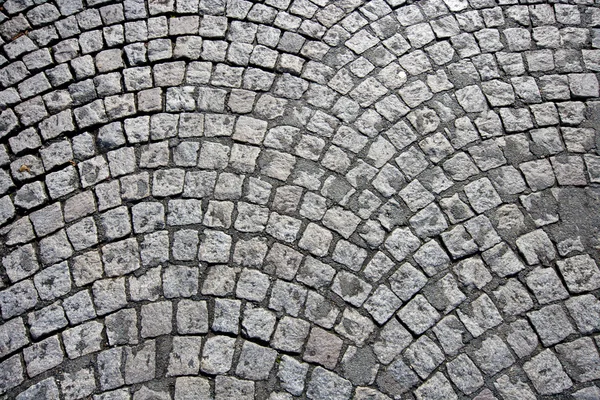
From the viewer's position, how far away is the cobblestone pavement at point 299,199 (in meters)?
3.32

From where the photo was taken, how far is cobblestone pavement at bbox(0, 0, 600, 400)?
332cm

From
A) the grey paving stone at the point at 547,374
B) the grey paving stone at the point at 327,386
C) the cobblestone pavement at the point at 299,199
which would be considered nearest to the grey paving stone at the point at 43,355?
the cobblestone pavement at the point at 299,199

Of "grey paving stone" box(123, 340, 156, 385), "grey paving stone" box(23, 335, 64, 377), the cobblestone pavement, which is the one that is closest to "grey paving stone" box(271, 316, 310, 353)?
the cobblestone pavement

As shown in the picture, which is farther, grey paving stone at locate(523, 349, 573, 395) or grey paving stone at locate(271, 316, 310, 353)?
grey paving stone at locate(271, 316, 310, 353)

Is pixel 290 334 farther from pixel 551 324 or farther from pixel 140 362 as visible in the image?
pixel 551 324

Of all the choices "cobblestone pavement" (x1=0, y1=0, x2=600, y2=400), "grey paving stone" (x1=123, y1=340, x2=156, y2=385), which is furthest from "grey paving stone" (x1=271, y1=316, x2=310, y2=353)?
"grey paving stone" (x1=123, y1=340, x2=156, y2=385)

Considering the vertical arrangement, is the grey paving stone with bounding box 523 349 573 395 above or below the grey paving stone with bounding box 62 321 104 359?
above

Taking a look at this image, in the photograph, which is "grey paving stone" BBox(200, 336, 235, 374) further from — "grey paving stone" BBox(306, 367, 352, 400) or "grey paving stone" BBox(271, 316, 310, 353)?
"grey paving stone" BBox(306, 367, 352, 400)

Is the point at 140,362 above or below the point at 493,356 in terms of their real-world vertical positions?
below

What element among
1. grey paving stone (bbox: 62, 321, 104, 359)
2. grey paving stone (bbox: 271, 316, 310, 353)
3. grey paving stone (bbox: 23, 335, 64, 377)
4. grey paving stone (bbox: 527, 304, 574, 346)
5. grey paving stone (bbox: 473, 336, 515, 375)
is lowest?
grey paving stone (bbox: 23, 335, 64, 377)

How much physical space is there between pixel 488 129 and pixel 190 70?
7.87 ft

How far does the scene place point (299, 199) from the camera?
3.85 meters

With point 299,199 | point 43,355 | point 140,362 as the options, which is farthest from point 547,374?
point 43,355

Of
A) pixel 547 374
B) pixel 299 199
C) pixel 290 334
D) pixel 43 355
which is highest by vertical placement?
pixel 299 199
